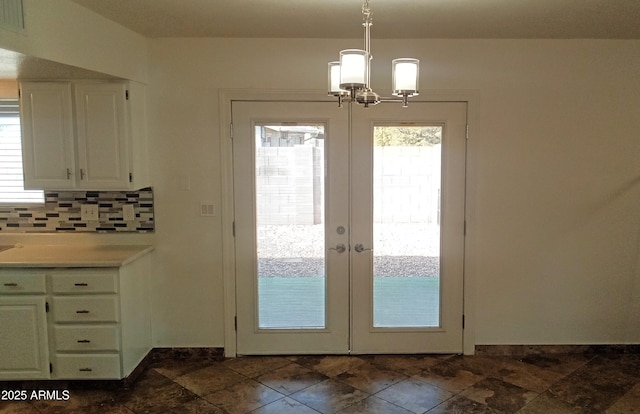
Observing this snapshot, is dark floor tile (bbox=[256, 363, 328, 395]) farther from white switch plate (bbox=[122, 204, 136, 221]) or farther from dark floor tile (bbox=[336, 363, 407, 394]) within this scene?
white switch plate (bbox=[122, 204, 136, 221])

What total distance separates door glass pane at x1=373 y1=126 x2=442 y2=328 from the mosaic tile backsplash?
1714 millimetres

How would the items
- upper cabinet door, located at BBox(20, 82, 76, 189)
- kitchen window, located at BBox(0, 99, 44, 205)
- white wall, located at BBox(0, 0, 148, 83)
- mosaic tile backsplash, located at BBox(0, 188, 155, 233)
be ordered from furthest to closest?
1. kitchen window, located at BBox(0, 99, 44, 205)
2. mosaic tile backsplash, located at BBox(0, 188, 155, 233)
3. upper cabinet door, located at BBox(20, 82, 76, 189)
4. white wall, located at BBox(0, 0, 148, 83)

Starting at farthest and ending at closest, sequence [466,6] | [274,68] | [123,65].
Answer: [274,68] < [123,65] < [466,6]

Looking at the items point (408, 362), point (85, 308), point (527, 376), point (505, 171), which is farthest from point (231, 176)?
point (527, 376)

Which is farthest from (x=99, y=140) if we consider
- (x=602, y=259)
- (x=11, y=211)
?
(x=602, y=259)

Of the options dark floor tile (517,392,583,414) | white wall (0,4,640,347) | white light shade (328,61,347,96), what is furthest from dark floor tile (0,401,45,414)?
dark floor tile (517,392,583,414)

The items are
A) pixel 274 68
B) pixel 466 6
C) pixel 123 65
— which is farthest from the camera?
pixel 274 68

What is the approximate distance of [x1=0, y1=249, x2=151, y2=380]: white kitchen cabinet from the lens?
125 inches

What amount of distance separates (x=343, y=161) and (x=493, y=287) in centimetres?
149

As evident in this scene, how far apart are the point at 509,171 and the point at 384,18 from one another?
1508mm

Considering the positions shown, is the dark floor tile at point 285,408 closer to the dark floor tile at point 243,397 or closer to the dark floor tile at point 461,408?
the dark floor tile at point 243,397

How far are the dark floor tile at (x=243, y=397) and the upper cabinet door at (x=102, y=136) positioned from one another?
1.54 metres

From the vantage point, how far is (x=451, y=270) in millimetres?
3775

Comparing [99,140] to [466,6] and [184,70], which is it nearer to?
[184,70]
